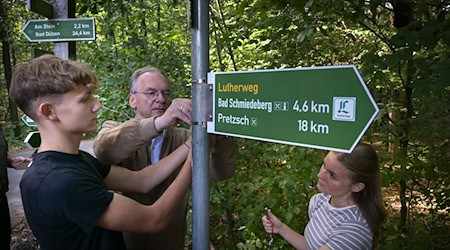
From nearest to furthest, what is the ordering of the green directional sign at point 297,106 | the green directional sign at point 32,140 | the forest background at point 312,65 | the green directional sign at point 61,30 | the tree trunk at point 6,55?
the green directional sign at point 297,106 → the forest background at point 312,65 → the green directional sign at point 32,140 → the green directional sign at point 61,30 → the tree trunk at point 6,55

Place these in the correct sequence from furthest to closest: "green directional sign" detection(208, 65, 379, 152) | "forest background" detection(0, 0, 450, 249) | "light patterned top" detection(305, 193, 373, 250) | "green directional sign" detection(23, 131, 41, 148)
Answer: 1. "green directional sign" detection(23, 131, 41, 148)
2. "forest background" detection(0, 0, 450, 249)
3. "light patterned top" detection(305, 193, 373, 250)
4. "green directional sign" detection(208, 65, 379, 152)

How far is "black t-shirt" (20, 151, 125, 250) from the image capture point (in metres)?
1.17

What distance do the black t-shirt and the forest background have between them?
134cm

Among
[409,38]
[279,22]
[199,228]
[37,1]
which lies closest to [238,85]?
[199,228]

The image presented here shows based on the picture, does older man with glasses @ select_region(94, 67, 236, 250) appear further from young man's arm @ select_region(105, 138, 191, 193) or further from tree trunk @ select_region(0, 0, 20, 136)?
tree trunk @ select_region(0, 0, 20, 136)

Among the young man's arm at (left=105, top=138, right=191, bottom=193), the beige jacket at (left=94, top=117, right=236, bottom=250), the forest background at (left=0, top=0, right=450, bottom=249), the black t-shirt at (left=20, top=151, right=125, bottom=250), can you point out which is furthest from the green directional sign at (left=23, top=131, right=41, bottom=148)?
the black t-shirt at (left=20, top=151, right=125, bottom=250)

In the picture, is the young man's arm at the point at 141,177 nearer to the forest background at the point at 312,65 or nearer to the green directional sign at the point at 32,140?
the forest background at the point at 312,65

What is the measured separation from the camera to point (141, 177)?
1698 millimetres

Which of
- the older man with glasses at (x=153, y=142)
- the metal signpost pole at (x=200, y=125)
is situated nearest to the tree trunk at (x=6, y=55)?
the older man with glasses at (x=153, y=142)

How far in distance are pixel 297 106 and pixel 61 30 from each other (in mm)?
3056

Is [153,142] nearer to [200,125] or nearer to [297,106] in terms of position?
[200,125]

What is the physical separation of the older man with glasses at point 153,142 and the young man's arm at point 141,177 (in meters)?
0.09

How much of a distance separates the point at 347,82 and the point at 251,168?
3012 millimetres

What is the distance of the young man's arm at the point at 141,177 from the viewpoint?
164 centimetres
